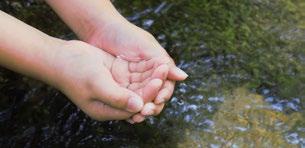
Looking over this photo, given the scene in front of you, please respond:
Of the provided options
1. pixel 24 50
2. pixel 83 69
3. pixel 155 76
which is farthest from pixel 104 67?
pixel 24 50

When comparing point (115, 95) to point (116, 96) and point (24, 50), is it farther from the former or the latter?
point (24, 50)

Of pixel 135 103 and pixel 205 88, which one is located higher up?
pixel 135 103

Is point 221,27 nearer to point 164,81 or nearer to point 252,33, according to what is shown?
point 252,33

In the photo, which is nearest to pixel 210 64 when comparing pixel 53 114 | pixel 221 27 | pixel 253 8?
pixel 221 27

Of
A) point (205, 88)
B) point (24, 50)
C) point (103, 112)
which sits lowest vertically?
point (205, 88)

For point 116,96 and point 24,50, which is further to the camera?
point 24,50

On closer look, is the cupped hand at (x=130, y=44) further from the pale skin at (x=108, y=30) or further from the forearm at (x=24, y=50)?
the forearm at (x=24, y=50)

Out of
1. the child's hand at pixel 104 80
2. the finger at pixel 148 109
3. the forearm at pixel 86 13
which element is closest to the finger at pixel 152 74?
the child's hand at pixel 104 80

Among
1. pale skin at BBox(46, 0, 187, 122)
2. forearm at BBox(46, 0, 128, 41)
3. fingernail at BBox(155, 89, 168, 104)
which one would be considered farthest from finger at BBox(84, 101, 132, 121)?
forearm at BBox(46, 0, 128, 41)
